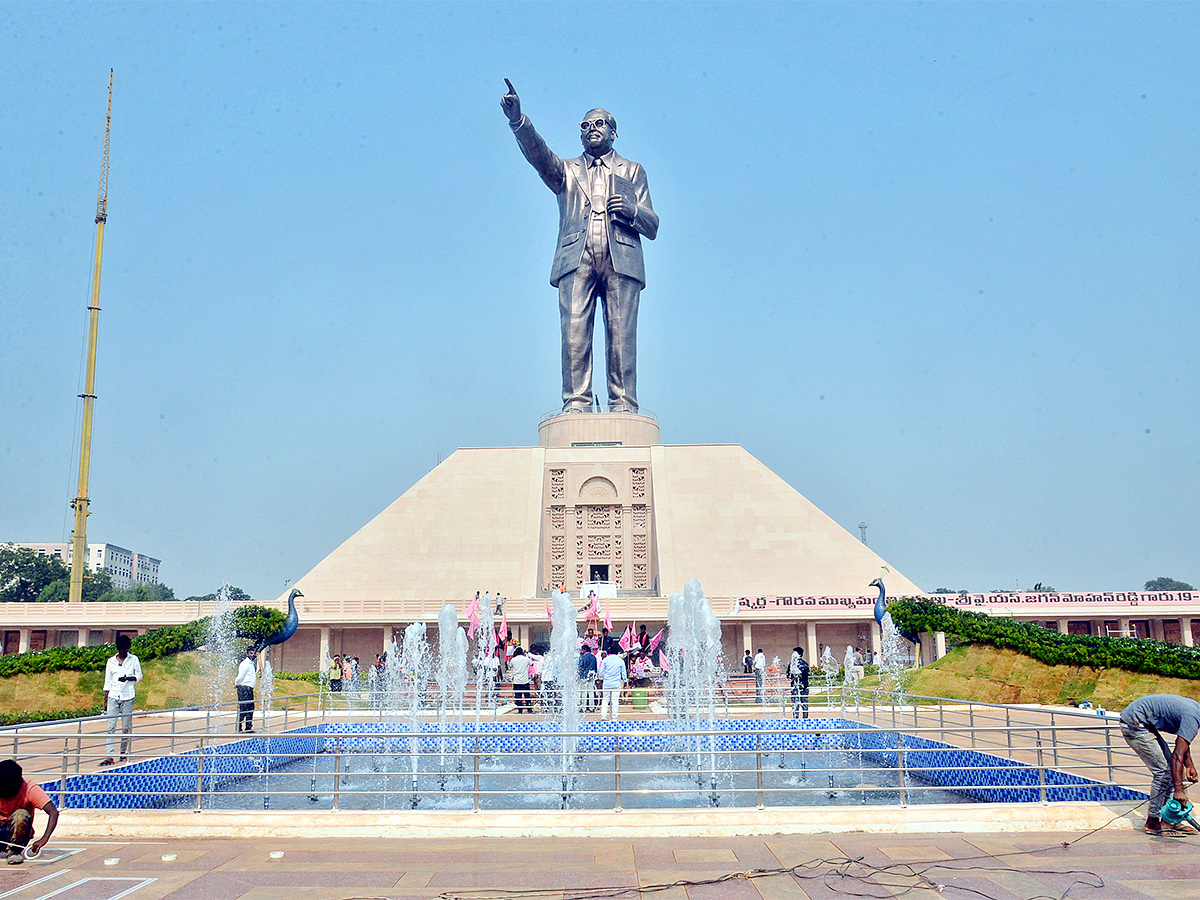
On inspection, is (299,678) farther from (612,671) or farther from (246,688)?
(612,671)

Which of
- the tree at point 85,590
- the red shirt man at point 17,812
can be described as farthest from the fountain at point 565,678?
the tree at point 85,590

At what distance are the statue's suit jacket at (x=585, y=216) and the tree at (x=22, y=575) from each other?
115 ft

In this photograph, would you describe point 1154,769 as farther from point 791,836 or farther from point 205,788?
point 205,788

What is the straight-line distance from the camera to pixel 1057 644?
47.9ft

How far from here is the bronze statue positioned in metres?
32.8

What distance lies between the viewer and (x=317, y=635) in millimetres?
25062

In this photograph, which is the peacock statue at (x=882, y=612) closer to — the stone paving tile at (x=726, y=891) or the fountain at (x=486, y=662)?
the fountain at (x=486, y=662)

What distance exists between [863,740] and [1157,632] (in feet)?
60.4

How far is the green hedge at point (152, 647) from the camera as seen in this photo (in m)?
14.9

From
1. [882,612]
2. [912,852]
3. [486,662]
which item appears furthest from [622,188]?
[912,852]

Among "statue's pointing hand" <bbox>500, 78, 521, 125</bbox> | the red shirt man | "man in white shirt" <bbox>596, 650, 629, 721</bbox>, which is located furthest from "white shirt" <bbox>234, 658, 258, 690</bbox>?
"statue's pointing hand" <bbox>500, 78, 521, 125</bbox>

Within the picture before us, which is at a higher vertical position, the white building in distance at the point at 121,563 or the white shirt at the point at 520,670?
the white building in distance at the point at 121,563

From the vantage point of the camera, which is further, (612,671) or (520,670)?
(520,670)

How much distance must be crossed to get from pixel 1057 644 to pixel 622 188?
22.8 meters
